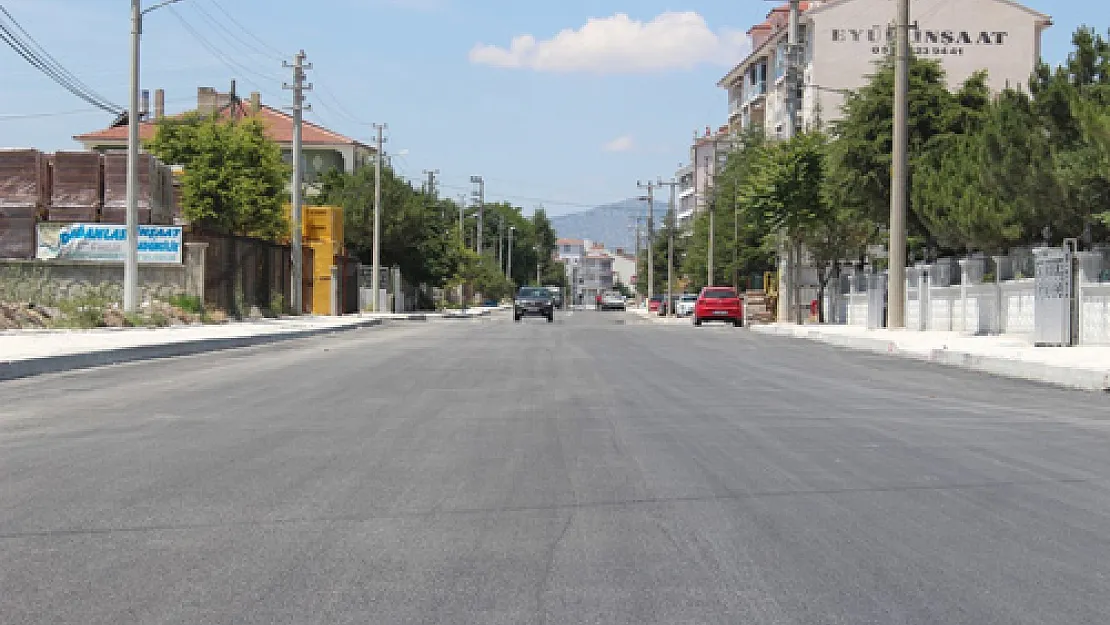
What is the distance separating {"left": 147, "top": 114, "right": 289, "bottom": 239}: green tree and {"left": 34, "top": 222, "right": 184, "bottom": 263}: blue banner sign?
6.53 m

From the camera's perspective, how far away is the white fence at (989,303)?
2291 centimetres

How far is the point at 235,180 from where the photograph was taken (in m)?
43.1

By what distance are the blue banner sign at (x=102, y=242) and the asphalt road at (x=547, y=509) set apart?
21.9 meters

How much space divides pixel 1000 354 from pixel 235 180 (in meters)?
29.9

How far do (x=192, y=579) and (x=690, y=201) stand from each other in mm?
138166

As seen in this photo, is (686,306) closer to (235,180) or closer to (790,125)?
(790,125)

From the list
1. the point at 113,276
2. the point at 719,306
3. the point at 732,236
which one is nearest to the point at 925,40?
the point at 732,236

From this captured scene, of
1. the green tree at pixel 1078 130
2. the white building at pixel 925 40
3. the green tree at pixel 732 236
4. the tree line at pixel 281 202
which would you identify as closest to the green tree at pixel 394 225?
the tree line at pixel 281 202

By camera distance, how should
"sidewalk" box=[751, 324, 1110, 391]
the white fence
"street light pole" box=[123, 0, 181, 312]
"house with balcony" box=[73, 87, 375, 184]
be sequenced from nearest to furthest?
"sidewalk" box=[751, 324, 1110, 391] < the white fence < "street light pole" box=[123, 0, 181, 312] < "house with balcony" box=[73, 87, 375, 184]

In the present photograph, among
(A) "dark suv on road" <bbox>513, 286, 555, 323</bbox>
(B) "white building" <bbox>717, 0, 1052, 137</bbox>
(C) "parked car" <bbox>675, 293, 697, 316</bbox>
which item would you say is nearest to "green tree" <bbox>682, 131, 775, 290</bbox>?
(C) "parked car" <bbox>675, 293, 697, 316</bbox>

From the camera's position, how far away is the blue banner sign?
35156 millimetres

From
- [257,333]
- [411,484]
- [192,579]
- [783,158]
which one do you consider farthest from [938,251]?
[192,579]

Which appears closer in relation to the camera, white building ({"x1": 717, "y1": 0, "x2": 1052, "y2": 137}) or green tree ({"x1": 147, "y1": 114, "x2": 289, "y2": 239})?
green tree ({"x1": 147, "y1": 114, "x2": 289, "y2": 239})

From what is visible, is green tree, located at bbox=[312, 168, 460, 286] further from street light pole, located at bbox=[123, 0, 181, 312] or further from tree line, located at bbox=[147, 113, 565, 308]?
street light pole, located at bbox=[123, 0, 181, 312]
